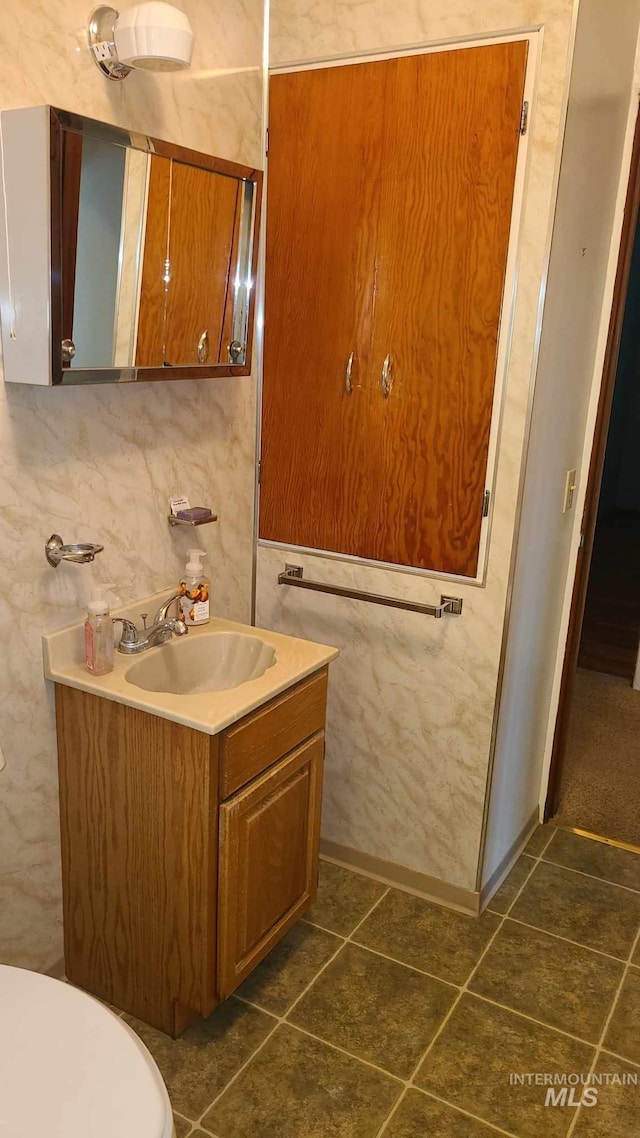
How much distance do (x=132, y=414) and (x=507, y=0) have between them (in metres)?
1.21

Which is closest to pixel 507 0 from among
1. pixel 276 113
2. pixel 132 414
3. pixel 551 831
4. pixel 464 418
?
pixel 276 113

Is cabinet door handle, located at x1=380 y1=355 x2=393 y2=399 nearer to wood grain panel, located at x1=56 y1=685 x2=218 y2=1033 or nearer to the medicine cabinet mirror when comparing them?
the medicine cabinet mirror

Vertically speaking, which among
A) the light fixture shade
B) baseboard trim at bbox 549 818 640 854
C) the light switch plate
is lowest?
baseboard trim at bbox 549 818 640 854

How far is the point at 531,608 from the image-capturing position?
2277 millimetres

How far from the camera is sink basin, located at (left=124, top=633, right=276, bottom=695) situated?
193 centimetres

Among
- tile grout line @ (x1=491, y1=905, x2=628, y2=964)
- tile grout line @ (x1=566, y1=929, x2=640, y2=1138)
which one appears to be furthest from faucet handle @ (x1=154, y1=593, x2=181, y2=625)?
tile grout line @ (x1=566, y1=929, x2=640, y2=1138)

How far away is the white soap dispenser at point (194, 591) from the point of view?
2029 mm

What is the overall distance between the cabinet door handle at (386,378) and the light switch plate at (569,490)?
0.62 m

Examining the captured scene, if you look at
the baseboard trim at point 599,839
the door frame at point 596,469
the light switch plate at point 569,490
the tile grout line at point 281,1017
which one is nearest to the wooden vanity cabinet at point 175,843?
the tile grout line at point 281,1017

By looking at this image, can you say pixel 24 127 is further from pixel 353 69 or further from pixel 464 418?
pixel 464 418

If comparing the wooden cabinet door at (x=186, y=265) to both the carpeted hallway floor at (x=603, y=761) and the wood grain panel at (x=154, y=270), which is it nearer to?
the wood grain panel at (x=154, y=270)

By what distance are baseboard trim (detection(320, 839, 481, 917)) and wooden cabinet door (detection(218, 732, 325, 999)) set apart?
0.36m

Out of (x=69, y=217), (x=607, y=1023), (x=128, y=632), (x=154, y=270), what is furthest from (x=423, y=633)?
(x=69, y=217)

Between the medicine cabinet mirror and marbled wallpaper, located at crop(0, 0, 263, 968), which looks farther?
marbled wallpaper, located at crop(0, 0, 263, 968)
